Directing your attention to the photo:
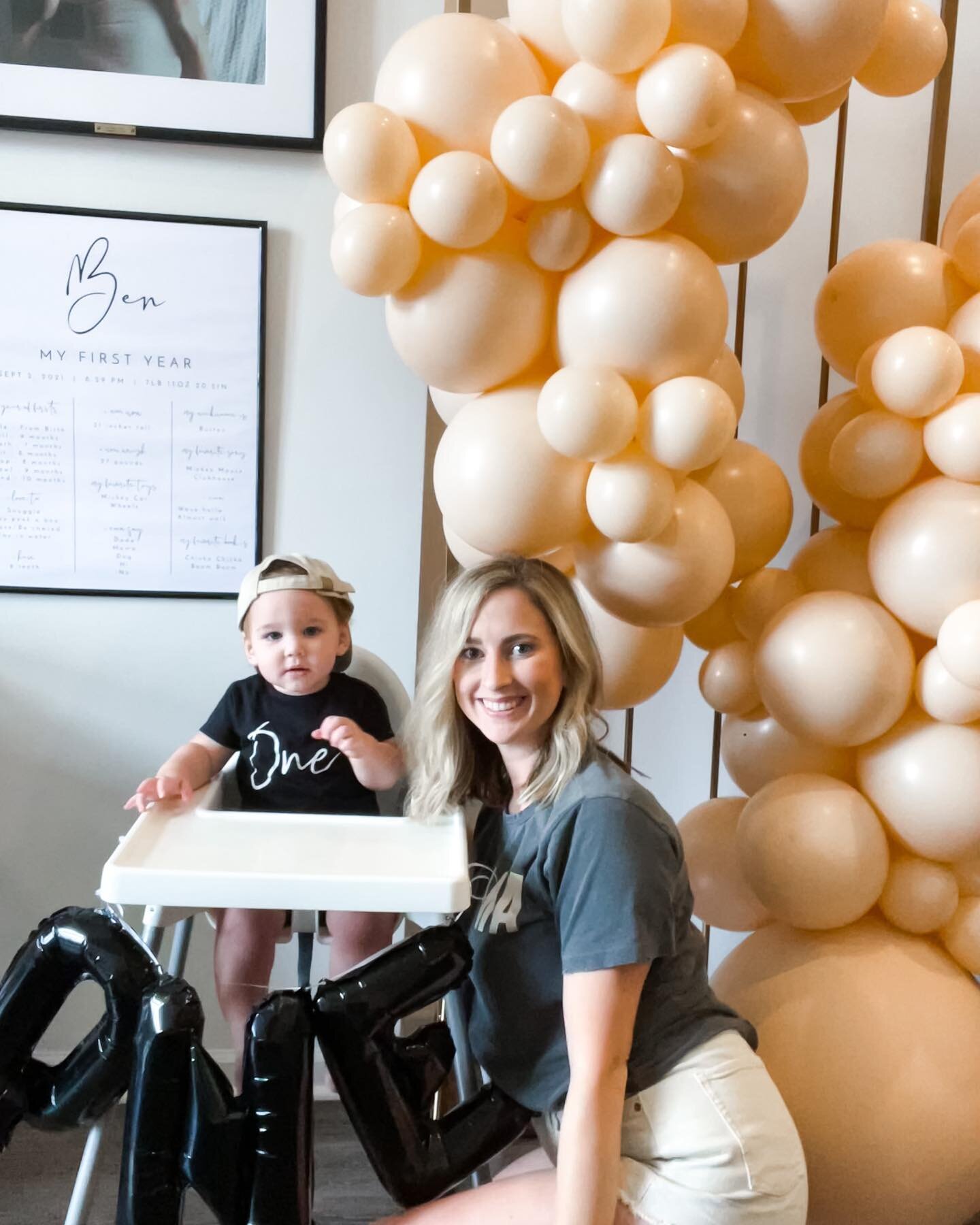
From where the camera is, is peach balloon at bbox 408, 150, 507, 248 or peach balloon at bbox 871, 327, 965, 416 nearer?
peach balloon at bbox 408, 150, 507, 248

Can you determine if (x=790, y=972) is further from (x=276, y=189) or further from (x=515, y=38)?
(x=276, y=189)

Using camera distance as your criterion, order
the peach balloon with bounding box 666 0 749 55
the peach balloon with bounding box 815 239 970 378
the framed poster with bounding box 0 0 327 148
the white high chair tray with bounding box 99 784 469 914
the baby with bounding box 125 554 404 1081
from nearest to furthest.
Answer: the white high chair tray with bounding box 99 784 469 914
the peach balloon with bounding box 666 0 749 55
the peach balloon with bounding box 815 239 970 378
the baby with bounding box 125 554 404 1081
the framed poster with bounding box 0 0 327 148

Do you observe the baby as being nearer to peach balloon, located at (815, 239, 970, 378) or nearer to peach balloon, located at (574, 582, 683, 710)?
peach balloon, located at (574, 582, 683, 710)

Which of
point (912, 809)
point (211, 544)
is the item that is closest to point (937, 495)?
point (912, 809)

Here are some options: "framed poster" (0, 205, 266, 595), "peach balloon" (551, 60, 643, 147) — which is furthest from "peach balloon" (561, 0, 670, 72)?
"framed poster" (0, 205, 266, 595)

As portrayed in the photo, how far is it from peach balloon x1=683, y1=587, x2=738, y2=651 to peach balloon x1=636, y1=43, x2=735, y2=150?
565 mm

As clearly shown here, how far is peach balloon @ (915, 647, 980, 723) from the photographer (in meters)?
1.11

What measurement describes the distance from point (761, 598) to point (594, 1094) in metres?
0.63

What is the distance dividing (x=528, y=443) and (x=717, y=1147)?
75cm

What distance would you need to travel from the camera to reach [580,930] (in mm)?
965

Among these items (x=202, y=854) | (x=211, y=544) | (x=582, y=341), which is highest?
(x=582, y=341)

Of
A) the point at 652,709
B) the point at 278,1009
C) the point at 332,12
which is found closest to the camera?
the point at 278,1009

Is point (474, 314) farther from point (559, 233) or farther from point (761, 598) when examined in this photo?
point (761, 598)

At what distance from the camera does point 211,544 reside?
1722 mm
